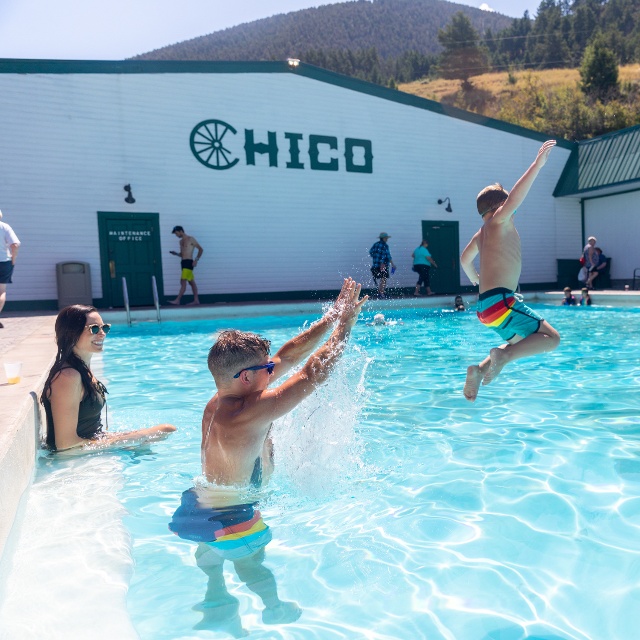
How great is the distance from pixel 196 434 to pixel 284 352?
1979mm

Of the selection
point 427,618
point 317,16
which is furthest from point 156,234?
point 317,16

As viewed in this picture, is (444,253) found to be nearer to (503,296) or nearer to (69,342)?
(503,296)

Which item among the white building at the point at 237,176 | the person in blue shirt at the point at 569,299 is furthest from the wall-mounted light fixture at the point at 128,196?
the person in blue shirt at the point at 569,299

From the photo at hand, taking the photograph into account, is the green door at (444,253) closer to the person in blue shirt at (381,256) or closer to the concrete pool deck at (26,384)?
the person in blue shirt at (381,256)

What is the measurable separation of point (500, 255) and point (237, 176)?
12534mm

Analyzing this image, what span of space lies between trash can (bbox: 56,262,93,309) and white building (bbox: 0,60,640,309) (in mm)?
361

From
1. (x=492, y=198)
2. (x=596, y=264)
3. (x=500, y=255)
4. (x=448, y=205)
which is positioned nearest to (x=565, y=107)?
(x=596, y=264)

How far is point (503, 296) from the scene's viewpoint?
12.8 ft

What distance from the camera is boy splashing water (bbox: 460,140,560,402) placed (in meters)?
3.75

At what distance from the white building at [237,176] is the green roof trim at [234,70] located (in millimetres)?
36

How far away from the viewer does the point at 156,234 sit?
588 inches

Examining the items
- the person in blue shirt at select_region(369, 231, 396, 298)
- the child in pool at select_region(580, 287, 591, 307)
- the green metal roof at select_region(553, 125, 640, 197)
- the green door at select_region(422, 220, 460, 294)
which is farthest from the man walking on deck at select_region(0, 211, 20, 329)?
the green metal roof at select_region(553, 125, 640, 197)

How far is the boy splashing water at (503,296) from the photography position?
3.75 m

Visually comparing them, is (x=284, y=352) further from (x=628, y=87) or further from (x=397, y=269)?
(x=628, y=87)
